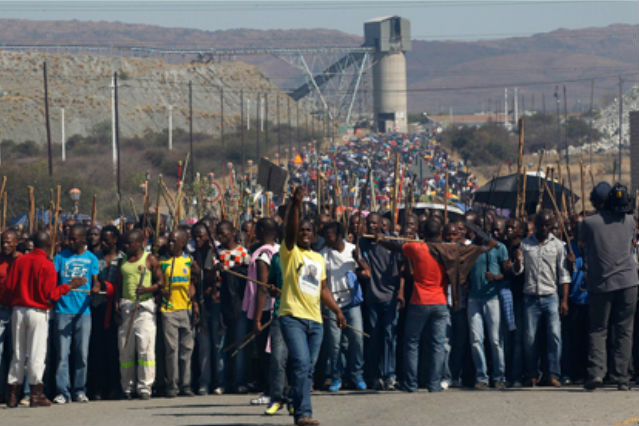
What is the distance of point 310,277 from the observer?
939 centimetres

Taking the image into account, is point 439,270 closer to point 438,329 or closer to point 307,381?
point 438,329

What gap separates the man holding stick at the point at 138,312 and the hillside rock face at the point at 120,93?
7990cm

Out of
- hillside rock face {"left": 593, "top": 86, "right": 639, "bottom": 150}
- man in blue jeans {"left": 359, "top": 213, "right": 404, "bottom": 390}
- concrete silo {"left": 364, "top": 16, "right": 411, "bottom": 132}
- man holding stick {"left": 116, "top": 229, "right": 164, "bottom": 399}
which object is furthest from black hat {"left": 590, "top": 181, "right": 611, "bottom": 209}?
concrete silo {"left": 364, "top": 16, "right": 411, "bottom": 132}

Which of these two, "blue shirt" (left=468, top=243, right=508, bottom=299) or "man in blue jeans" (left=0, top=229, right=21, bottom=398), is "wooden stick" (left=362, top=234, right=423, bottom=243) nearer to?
"blue shirt" (left=468, top=243, right=508, bottom=299)

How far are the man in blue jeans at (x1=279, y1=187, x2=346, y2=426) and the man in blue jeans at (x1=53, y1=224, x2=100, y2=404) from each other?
261cm

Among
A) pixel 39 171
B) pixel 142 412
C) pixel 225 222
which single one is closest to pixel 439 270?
pixel 225 222

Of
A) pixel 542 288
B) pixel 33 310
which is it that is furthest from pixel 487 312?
pixel 33 310

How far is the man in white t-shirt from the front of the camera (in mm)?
11383

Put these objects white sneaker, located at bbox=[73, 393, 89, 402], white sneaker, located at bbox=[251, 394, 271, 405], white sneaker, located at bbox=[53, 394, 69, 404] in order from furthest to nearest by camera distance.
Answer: white sneaker, located at bbox=[73, 393, 89, 402] → white sneaker, located at bbox=[53, 394, 69, 404] → white sneaker, located at bbox=[251, 394, 271, 405]

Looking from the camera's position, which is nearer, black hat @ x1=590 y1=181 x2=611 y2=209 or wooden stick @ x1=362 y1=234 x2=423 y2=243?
black hat @ x1=590 y1=181 x2=611 y2=209

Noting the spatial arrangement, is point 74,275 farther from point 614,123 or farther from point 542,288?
point 614,123

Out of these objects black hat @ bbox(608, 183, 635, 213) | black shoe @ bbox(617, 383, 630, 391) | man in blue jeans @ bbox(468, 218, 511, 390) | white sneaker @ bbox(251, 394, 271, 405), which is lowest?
white sneaker @ bbox(251, 394, 271, 405)

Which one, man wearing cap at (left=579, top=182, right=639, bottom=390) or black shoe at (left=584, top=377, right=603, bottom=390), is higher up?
man wearing cap at (left=579, top=182, right=639, bottom=390)

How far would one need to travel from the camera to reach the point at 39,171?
5184 centimetres
